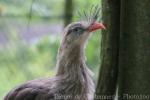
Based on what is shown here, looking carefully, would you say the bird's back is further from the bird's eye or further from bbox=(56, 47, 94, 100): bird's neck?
the bird's eye

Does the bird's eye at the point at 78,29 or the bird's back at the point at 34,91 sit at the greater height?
the bird's eye at the point at 78,29

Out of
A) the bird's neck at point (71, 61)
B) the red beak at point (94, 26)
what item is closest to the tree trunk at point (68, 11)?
the bird's neck at point (71, 61)

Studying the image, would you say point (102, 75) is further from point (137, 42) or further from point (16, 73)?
point (16, 73)

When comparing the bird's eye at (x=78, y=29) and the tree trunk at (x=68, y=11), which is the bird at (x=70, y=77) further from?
the tree trunk at (x=68, y=11)

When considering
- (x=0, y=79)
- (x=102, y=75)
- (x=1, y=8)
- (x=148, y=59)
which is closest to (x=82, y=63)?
(x=102, y=75)

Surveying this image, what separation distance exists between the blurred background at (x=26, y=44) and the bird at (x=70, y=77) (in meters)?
1.54

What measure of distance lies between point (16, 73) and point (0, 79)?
280 mm

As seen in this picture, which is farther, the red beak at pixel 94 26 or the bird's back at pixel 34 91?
the bird's back at pixel 34 91

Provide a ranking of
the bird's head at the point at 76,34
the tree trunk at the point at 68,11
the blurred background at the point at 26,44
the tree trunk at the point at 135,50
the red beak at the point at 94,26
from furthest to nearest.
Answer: the blurred background at the point at 26,44 < the tree trunk at the point at 68,11 < the bird's head at the point at 76,34 < the red beak at the point at 94,26 < the tree trunk at the point at 135,50

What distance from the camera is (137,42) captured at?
8.07 ft

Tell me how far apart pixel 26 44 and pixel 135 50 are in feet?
9.24

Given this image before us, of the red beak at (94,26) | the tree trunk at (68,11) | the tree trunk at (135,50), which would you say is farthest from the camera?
the tree trunk at (68,11)

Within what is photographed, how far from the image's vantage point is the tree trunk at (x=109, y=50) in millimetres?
2531

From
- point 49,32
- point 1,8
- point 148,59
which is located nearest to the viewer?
point 148,59
